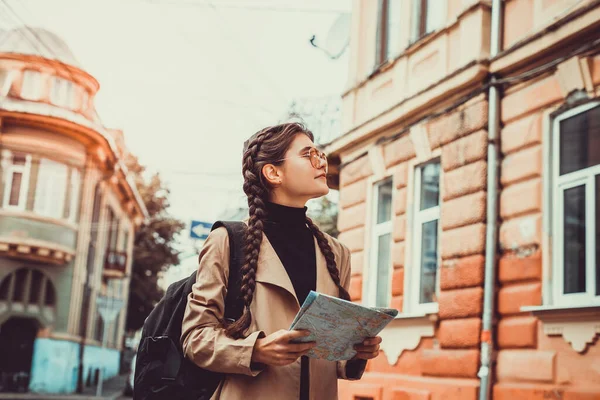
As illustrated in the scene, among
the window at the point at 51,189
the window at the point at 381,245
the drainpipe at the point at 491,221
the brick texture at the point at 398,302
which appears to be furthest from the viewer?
the window at the point at 51,189

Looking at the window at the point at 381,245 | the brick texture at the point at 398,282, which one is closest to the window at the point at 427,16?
the window at the point at 381,245

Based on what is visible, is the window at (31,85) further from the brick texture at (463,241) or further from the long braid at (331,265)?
the long braid at (331,265)

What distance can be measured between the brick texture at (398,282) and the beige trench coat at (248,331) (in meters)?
6.09

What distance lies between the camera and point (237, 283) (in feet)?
7.97

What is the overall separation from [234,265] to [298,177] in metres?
0.35

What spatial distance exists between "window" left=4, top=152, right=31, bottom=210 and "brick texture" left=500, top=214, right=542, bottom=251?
17.9 m

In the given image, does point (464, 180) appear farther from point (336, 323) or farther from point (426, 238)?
point (336, 323)

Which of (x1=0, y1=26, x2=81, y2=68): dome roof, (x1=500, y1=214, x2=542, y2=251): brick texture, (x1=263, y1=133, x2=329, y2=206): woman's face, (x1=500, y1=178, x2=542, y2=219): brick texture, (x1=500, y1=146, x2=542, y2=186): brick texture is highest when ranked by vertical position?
(x1=0, y1=26, x2=81, y2=68): dome roof

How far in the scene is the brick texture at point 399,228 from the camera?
8.65 m

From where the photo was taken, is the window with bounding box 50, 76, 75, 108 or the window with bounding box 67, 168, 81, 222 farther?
the window with bounding box 67, 168, 81, 222

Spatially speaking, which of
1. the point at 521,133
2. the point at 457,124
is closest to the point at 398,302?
the point at 457,124

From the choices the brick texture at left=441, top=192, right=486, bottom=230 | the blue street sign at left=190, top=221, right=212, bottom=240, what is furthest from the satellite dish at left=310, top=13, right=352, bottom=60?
the brick texture at left=441, top=192, right=486, bottom=230

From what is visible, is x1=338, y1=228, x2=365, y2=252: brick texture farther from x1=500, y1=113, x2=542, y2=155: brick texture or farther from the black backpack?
the black backpack

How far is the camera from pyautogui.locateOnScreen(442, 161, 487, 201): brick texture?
7167 mm
